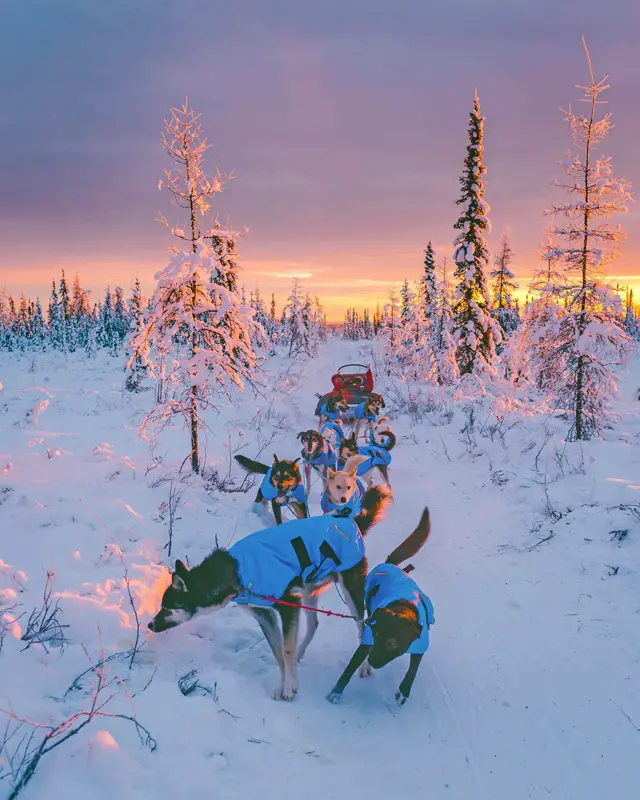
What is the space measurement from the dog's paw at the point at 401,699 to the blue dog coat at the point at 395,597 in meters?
0.36

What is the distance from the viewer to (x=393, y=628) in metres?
3.65

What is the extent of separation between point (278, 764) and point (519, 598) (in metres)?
3.23

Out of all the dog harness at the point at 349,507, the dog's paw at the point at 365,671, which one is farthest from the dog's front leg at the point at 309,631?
the dog harness at the point at 349,507

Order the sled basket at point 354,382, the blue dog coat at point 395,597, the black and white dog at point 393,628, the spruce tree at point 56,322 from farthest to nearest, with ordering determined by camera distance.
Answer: the spruce tree at point 56,322 → the sled basket at point 354,382 → the blue dog coat at point 395,597 → the black and white dog at point 393,628

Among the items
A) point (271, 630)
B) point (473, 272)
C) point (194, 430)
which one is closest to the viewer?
point (271, 630)

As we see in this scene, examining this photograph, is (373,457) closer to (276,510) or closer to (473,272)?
(276,510)

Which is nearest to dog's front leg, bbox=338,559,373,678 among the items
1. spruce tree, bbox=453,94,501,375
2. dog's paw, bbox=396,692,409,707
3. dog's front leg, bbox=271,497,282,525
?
dog's paw, bbox=396,692,409,707

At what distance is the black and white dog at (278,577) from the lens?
372 cm

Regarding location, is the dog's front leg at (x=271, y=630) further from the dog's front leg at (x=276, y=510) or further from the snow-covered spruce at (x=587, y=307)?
the snow-covered spruce at (x=587, y=307)

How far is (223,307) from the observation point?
8.80 m

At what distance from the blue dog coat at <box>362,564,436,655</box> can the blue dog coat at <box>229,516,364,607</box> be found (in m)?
0.26

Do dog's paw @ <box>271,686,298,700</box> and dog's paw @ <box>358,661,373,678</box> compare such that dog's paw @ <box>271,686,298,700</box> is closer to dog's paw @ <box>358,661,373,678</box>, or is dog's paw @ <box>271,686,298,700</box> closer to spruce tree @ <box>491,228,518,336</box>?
dog's paw @ <box>358,661,373,678</box>

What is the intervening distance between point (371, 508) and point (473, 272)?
1940cm

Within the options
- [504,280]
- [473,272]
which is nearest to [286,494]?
[473,272]
